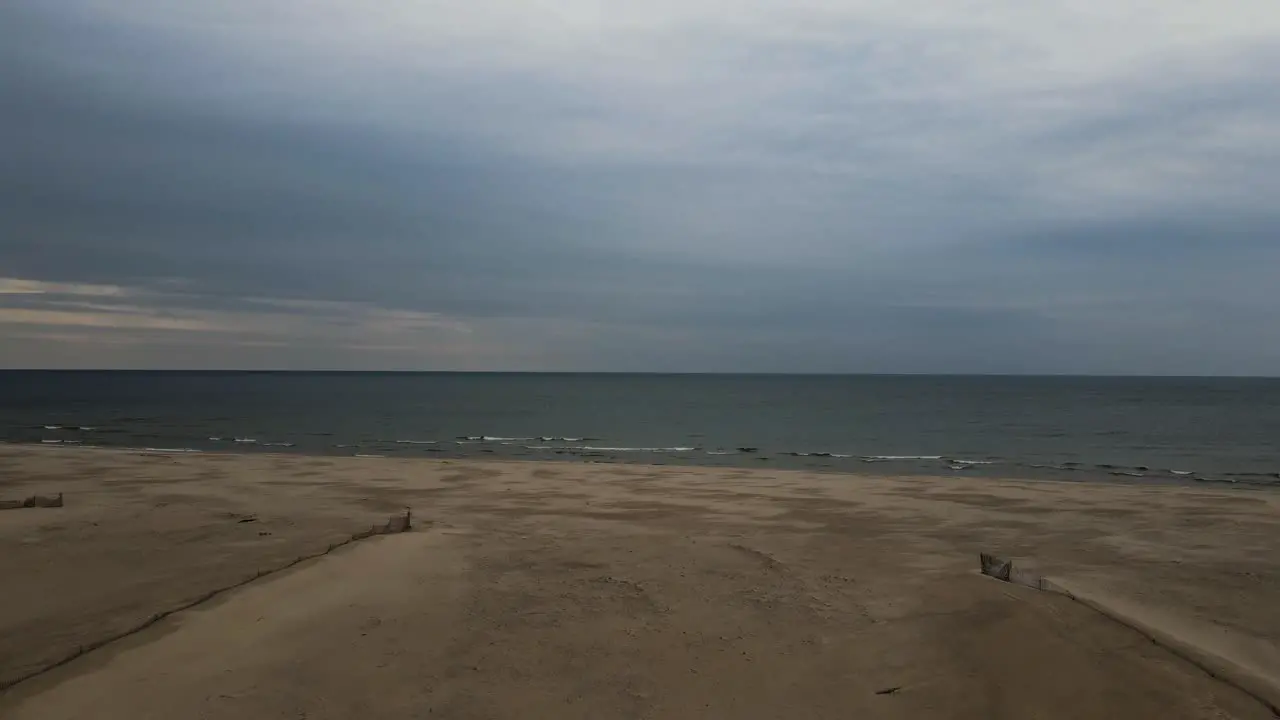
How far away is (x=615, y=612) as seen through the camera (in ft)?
28.3

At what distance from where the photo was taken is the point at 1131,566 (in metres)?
11.8

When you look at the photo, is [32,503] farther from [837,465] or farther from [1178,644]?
[837,465]

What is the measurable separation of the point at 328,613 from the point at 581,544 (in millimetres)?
4766

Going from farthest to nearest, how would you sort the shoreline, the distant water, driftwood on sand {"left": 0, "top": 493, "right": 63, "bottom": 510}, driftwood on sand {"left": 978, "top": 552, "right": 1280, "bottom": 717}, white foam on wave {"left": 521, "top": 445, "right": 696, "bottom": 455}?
white foam on wave {"left": 521, "top": 445, "right": 696, "bottom": 455}, the distant water, the shoreline, driftwood on sand {"left": 0, "top": 493, "right": 63, "bottom": 510}, driftwood on sand {"left": 978, "top": 552, "right": 1280, "bottom": 717}

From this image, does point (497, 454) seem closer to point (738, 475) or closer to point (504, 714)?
point (738, 475)

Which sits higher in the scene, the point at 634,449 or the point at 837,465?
the point at 837,465

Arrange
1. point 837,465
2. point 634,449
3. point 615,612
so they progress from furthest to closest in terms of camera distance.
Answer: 1. point 634,449
2. point 837,465
3. point 615,612

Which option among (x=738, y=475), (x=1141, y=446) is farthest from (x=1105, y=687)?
(x=1141, y=446)

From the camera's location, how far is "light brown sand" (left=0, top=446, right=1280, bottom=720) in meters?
6.35

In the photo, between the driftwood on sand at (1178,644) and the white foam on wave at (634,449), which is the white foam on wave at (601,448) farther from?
the driftwood on sand at (1178,644)

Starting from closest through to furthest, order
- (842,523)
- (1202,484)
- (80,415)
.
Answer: (842,523)
(1202,484)
(80,415)

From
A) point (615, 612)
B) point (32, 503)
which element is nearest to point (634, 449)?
point (32, 503)

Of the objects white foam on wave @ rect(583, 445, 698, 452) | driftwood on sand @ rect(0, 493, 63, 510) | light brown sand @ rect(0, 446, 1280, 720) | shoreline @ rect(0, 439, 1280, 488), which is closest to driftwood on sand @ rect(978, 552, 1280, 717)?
light brown sand @ rect(0, 446, 1280, 720)

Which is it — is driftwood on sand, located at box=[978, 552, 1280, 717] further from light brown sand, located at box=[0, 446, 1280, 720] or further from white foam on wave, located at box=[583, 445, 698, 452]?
white foam on wave, located at box=[583, 445, 698, 452]
